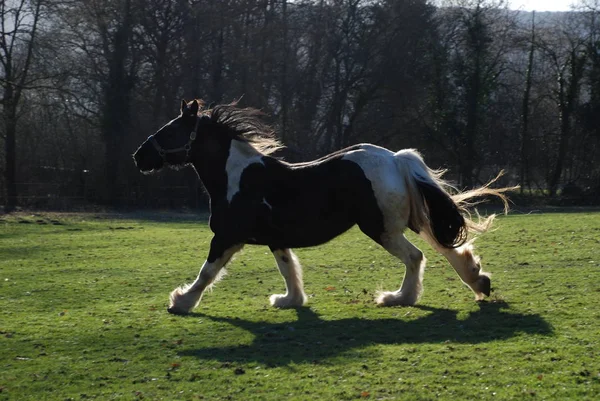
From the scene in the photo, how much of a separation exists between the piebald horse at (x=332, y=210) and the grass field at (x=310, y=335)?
0.45m

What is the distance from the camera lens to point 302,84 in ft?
159

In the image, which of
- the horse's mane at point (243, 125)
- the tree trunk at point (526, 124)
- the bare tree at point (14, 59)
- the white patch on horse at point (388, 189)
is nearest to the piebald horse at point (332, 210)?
the white patch on horse at point (388, 189)

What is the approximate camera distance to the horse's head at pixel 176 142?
11.5m

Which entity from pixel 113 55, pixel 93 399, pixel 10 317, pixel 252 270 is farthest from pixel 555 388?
pixel 113 55

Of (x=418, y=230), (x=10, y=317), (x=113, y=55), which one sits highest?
(x=113, y=55)

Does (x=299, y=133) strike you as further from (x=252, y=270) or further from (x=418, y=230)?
(x=418, y=230)

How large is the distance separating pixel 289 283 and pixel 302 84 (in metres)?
38.3

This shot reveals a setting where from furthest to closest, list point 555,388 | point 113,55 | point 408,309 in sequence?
point 113,55 → point 408,309 → point 555,388

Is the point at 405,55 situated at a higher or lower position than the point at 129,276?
higher

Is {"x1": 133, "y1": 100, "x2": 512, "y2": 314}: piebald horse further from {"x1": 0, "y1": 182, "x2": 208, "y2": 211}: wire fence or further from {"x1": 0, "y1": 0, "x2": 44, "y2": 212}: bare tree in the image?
{"x1": 0, "y1": 0, "x2": 44, "y2": 212}: bare tree

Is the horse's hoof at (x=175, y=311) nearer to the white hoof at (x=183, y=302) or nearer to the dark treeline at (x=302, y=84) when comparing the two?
the white hoof at (x=183, y=302)

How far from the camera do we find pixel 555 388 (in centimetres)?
648

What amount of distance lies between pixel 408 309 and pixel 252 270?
569cm

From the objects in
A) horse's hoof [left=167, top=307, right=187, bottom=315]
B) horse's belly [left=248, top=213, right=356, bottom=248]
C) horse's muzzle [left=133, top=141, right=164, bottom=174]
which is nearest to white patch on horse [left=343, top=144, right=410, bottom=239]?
horse's belly [left=248, top=213, right=356, bottom=248]
